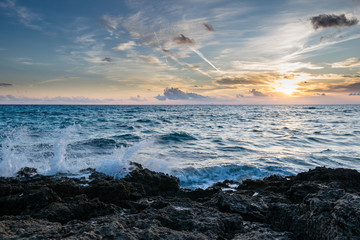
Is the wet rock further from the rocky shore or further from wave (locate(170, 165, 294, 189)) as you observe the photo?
wave (locate(170, 165, 294, 189))

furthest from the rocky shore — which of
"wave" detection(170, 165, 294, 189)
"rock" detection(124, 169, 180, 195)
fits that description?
"wave" detection(170, 165, 294, 189)

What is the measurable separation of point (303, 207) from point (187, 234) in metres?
1.71

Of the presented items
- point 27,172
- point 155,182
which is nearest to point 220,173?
point 155,182

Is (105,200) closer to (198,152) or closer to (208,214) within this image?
(208,214)

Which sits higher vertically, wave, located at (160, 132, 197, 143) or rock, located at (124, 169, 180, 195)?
rock, located at (124, 169, 180, 195)

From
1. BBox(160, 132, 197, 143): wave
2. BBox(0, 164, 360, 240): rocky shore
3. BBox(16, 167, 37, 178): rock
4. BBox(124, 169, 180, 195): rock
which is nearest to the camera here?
BBox(0, 164, 360, 240): rocky shore

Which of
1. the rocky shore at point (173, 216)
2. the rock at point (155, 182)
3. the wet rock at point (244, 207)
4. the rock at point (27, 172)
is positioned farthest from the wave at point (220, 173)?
the rock at point (27, 172)

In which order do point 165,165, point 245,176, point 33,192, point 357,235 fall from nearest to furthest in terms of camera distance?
point 357,235 < point 33,192 < point 245,176 < point 165,165

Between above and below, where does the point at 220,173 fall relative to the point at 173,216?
below

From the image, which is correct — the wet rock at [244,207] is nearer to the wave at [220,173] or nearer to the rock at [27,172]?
the wave at [220,173]

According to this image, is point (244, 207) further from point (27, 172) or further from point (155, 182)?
point (27, 172)

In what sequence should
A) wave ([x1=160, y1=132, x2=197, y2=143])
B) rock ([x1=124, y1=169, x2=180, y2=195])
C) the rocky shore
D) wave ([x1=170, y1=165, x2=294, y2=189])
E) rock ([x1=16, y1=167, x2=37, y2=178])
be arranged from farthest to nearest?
wave ([x1=160, y1=132, x2=197, y2=143]) < wave ([x1=170, y1=165, x2=294, y2=189]) < rock ([x1=16, y1=167, x2=37, y2=178]) < rock ([x1=124, y1=169, x2=180, y2=195]) < the rocky shore

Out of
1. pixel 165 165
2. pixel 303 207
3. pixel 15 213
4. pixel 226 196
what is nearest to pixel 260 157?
pixel 165 165

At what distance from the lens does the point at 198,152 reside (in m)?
12.1
